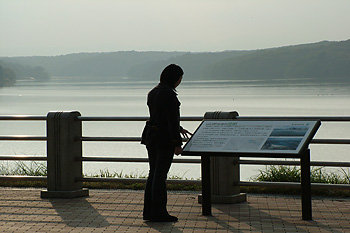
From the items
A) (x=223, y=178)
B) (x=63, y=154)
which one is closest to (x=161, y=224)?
(x=223, y=178)

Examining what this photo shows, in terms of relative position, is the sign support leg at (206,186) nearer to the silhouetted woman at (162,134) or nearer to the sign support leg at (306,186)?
the silhouetted woman at (162,134)

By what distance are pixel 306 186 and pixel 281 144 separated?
61 cm

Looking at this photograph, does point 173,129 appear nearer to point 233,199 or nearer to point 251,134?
point 251,134

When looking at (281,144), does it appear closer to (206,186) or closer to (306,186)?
(306,186)

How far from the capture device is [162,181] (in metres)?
9.02

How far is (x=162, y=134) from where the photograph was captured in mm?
8875

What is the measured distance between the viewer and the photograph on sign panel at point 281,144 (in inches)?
338

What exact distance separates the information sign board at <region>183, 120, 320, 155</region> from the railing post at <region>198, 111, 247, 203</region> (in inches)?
33.1

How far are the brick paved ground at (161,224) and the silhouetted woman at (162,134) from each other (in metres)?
0.20

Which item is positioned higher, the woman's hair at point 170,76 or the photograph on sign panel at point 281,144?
the woman's hair at point 170,76

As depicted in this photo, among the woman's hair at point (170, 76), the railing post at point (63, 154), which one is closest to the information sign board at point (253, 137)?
the woman's hair at point (170, 76)

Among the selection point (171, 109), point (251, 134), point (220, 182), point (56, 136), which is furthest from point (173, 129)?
point (56, 136)

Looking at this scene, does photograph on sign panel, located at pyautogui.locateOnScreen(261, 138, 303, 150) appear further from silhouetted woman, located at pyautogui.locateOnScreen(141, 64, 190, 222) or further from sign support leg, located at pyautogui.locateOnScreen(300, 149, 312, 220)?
silhouetted woman, located at pyautogui.locateOnScreen(141, 64, 190, 222)

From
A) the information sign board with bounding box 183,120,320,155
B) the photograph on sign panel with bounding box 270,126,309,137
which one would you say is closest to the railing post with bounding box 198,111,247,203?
the information sign board with bounding box 183,120,320,155
